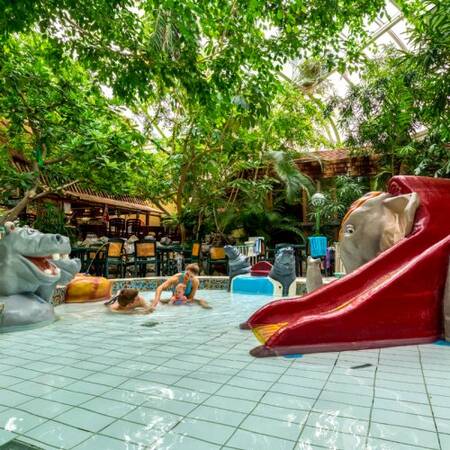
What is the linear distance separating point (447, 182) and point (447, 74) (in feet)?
7.67

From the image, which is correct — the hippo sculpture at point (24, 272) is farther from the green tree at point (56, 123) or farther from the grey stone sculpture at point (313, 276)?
the grey stone sculpture at point (313, 276)

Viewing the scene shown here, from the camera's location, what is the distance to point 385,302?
2.94 metres

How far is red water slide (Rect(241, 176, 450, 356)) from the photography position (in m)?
2.87

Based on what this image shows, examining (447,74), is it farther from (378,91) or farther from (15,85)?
(15,85)

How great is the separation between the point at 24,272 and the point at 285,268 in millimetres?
3592

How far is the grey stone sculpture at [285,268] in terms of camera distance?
18.4 feet

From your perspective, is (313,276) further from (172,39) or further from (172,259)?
(172,259)

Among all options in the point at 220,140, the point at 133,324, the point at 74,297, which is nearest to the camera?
the point at 133,324

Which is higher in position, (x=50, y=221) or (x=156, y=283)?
(x=50, y=221)

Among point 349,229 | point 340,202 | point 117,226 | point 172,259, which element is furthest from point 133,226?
point 349,229

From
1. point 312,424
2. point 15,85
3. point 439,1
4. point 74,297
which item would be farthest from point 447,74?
point 74,297

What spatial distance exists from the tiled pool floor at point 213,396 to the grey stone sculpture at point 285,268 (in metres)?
2.46

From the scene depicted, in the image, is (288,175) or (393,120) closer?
(393,120)

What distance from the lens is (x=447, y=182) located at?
3580 millimetres
